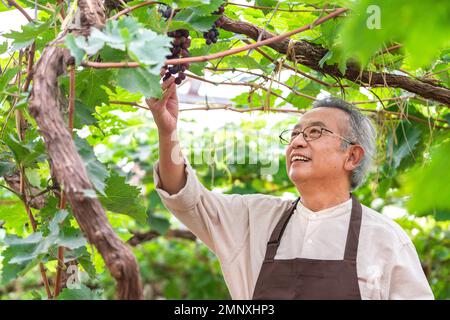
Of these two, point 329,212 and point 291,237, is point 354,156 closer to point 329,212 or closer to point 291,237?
point 329,212

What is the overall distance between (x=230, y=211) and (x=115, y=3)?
0.78 metres

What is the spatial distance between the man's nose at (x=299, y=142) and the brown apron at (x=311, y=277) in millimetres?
291

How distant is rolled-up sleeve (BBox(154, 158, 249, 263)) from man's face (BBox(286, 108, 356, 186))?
0.68 feet

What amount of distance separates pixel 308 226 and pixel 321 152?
0.79 ft

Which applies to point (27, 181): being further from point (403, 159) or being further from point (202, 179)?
point (202, 179)

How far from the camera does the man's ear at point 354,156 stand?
2193 millimetres

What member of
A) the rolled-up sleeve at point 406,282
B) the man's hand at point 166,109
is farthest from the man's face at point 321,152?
the man's hand at point 166,109

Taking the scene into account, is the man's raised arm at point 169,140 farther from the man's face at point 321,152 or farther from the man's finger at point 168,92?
the man's face at point 321,152

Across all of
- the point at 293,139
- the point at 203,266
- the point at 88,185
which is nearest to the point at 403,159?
the point at 293,139

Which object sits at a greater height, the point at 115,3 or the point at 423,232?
the point at 115,3

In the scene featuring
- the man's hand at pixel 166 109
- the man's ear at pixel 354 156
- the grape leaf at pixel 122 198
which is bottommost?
the grape leaf at pixel 122 198

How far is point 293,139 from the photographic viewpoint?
2166 millimetres

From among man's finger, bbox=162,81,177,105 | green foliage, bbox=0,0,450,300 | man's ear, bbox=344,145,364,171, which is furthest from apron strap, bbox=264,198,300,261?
man's finger, bbox=162,81,177,105

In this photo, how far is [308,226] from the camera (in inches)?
80.4
